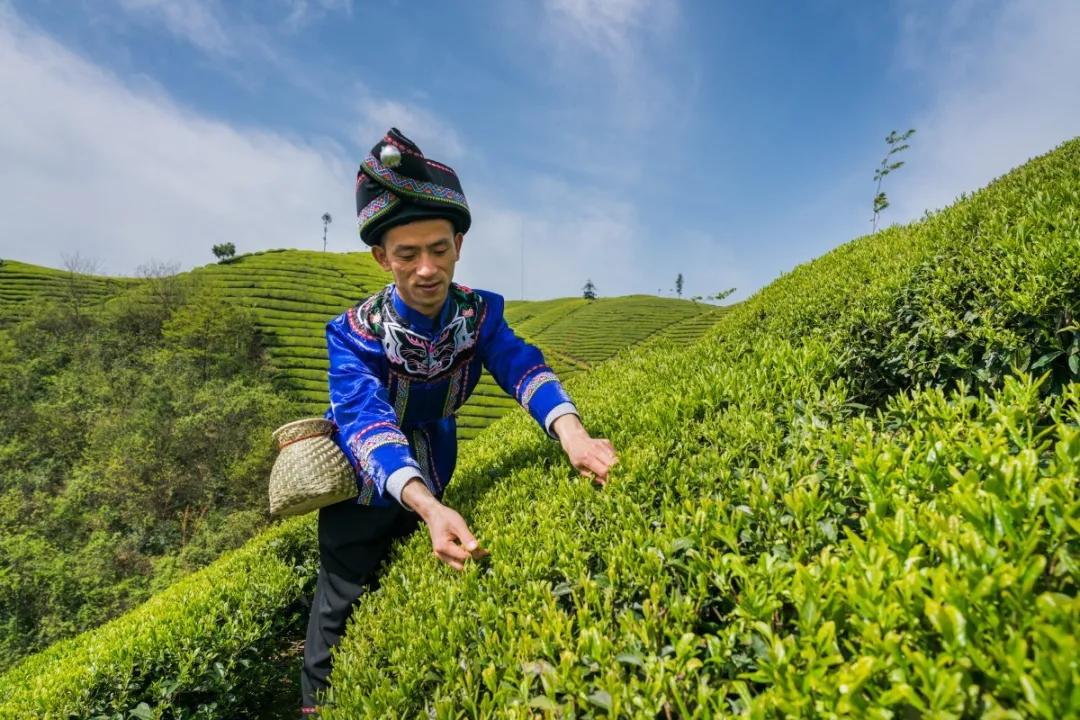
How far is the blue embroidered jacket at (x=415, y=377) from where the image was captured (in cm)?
283

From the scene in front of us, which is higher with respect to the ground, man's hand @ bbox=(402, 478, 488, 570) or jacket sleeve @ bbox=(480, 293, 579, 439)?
jacket sleeve @ bbox=(480, 293, 579, 439)

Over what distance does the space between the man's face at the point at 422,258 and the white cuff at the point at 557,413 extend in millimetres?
915

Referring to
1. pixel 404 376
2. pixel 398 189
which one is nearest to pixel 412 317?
pixel 404 376

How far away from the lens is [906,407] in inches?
79.0

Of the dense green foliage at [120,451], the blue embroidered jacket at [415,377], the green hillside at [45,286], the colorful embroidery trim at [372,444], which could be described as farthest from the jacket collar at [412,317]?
the green hillside at [45,286]

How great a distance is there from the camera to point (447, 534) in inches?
90.7

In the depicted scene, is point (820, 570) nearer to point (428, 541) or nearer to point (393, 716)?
point (393, 716)

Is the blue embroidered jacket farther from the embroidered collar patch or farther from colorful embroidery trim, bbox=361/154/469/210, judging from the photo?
colorful embroidery trim, bbox=361/154/469/210

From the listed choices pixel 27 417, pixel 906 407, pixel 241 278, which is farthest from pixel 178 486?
pixel 906 407

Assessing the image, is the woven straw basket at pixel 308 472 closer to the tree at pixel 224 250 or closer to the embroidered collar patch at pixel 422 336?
the embroidered collar patch at pixel 422 336

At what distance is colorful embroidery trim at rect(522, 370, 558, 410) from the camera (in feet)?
10.2

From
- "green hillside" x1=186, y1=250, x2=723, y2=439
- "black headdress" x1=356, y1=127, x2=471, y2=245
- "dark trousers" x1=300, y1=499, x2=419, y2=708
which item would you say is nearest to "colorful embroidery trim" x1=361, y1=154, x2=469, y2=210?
"black headdress" x1=356, y1=127, x2=471, y2=245

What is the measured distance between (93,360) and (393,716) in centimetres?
5525

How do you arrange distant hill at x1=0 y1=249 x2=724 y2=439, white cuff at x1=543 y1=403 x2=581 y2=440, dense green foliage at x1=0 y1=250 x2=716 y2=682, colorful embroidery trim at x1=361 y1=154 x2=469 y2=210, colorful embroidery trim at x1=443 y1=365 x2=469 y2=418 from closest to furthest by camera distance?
1. colorful embroidery trim at x1=361 y1=154 x2=469 y2=210
2. white cuff at x1=543 y1=403 x2=581 y2=440
3. colorful embroidery trim at x1=443 y1=365 x2=469 y2=418
4. dense green foliage at x1=0 y1=250 x2=716 y2=682
5. distant hill at x1=0 y1=249 x2=724 y2=439
